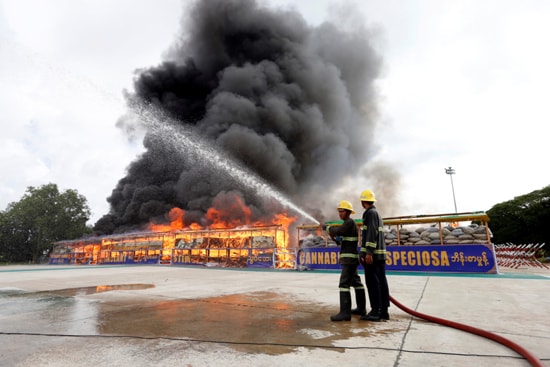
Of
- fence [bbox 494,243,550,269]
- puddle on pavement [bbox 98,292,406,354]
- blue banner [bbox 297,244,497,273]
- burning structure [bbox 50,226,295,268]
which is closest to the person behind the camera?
puddle on pavement [bbox 98,292,406,354]

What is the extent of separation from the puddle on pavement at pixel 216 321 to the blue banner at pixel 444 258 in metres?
7.92

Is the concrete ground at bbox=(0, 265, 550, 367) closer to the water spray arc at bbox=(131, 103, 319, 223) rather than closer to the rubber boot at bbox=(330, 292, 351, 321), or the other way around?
the rubber boot at bbox=(330, 292, 351, 321)

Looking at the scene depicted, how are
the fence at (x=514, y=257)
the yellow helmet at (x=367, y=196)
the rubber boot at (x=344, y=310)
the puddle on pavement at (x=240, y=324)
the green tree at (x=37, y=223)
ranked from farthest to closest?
the green tree at (x=37, y=223) → the fence at (x=514, y=257) → the yellow helmet at (x=367, y=196) → the rubber boot at (x=344, y=310) → the puddle on pavement at (x=240, y=324)

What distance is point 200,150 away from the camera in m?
40.2

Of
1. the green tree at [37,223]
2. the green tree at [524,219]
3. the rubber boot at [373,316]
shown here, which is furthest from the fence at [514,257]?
the green tree at [37,223]

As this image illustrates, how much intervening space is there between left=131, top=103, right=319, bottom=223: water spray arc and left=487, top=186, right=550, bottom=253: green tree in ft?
82.2

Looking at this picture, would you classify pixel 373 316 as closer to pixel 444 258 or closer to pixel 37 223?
pixel 444 258

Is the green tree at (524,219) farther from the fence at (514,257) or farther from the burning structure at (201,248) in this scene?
the burning structure at (201,248)

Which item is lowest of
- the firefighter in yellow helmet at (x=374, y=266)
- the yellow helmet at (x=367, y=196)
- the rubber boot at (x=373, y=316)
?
the rubber boot at (x=373, y=316)

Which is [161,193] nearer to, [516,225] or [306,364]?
[306,364]

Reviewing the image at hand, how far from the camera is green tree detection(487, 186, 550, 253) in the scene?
33.8 metres

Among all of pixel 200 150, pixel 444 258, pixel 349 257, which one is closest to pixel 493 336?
pixel 349 257

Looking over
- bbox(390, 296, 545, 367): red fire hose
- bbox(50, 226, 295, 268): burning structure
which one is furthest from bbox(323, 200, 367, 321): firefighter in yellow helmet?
bbox(50, 226, 295, 268): burning structure

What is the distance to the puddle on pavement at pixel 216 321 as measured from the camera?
2.69 meters
